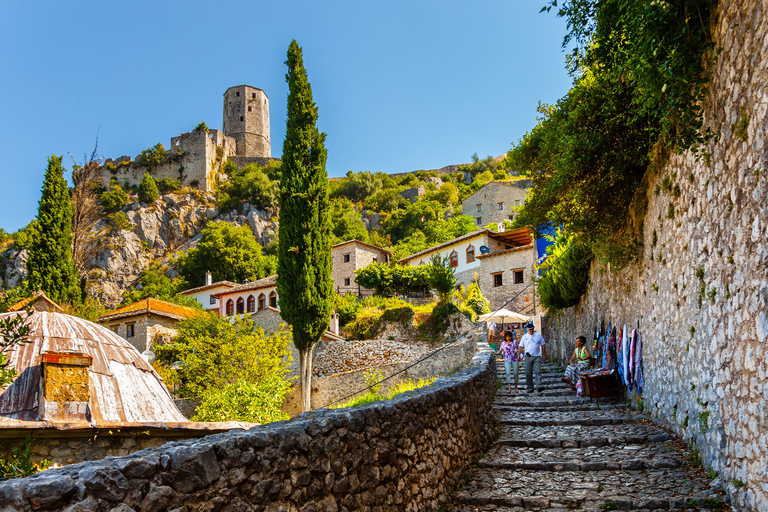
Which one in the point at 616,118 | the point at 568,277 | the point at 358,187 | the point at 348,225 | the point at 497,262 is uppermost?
the point at 358,187

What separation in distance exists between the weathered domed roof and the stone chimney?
103 millimetres

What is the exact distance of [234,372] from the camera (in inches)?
1011

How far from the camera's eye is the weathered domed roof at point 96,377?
9.09 meters

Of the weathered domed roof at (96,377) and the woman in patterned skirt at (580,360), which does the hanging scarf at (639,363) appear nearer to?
the woman in patterned skirt at (580,360)

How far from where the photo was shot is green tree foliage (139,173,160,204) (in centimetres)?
7531

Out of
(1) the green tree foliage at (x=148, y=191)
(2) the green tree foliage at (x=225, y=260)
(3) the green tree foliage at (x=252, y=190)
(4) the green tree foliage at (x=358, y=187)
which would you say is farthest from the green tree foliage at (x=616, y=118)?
(4) the green tree foliage at (x=358, y=187)

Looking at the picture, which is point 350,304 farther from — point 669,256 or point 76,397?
point 669,256

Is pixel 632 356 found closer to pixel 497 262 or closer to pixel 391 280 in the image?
pixel 497 262

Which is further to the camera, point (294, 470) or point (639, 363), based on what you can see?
point (639, 363)

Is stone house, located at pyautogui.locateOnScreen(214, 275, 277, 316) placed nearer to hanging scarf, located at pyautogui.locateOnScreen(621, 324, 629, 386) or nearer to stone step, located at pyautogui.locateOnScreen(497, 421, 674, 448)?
hanging scarf, located at pyautogui.locateOnScreen(621, 324, 629, 386)

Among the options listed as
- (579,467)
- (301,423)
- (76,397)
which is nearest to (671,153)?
(579,467)

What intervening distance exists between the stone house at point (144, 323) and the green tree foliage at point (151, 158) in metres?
51.9

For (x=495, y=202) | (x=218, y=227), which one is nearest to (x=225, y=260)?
(x=218, y=227)

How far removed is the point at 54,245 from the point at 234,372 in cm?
937
